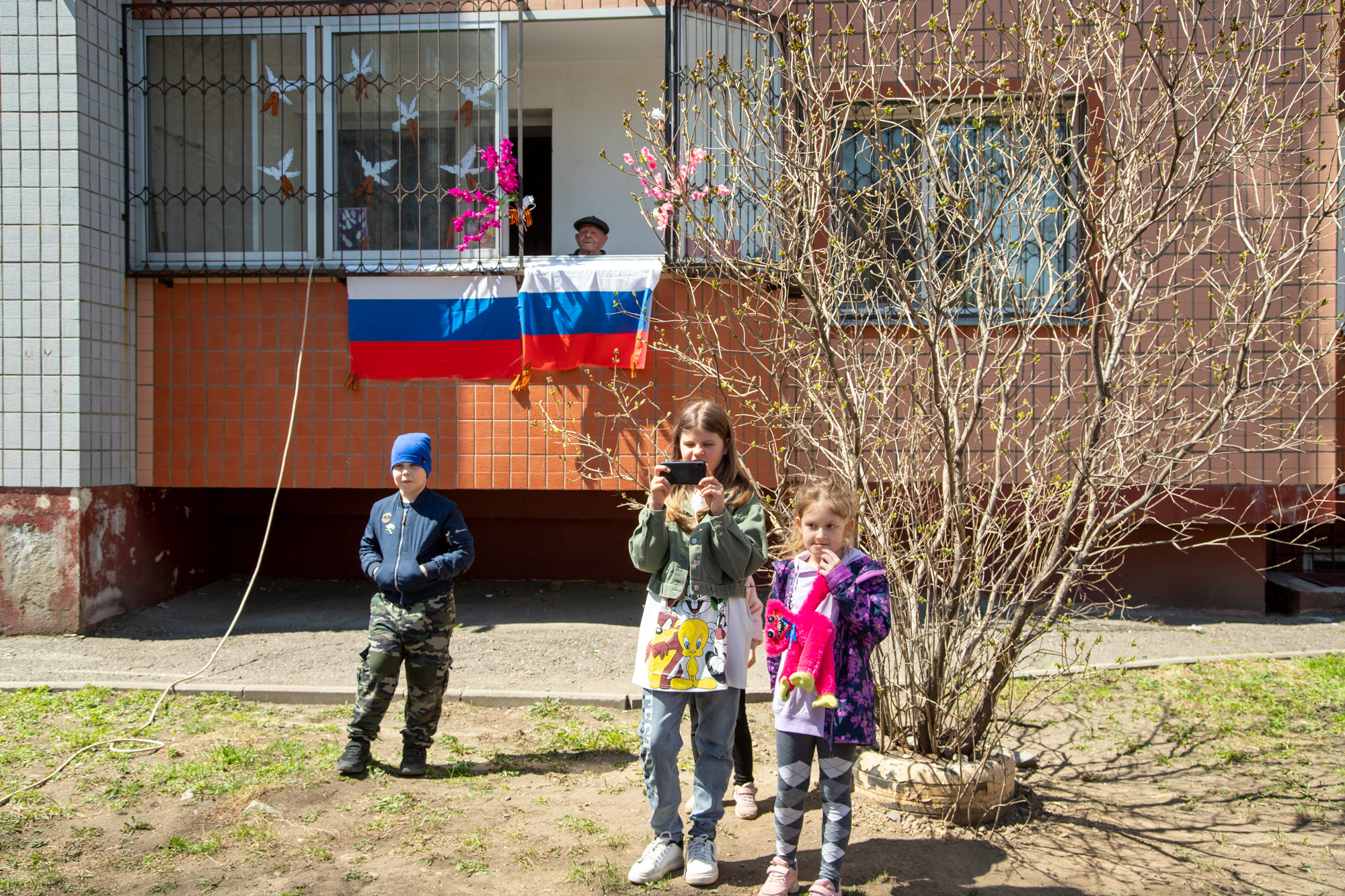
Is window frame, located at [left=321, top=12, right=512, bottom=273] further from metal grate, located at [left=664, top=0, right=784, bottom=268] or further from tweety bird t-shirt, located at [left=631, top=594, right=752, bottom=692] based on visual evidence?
tweety bird t-shirt, located at [left=631, top=594, right=752, bottom=692]

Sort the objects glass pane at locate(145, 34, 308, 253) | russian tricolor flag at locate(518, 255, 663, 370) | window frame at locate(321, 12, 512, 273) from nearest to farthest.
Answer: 1. russian tricolor flag at locate(518, 255, 663, 370)
2. window frame at locate(321, 12, 512, 273)
3. glass pane at locate(145, 34, 308, 253)

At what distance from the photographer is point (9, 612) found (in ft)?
21.1

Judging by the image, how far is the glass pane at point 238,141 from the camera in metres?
7.34

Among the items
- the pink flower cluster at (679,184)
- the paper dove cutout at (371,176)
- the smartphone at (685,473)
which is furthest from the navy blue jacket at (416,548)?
the paper dove cutout at (371,176)

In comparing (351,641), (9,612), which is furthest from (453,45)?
(9,612)

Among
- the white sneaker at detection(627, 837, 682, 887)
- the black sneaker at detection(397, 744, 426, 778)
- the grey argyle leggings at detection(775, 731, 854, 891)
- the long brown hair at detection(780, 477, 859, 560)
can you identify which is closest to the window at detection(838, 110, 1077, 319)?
the long brown hair at detection(780, 477, 859, 560)

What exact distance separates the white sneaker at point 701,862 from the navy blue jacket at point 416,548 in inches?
63.0

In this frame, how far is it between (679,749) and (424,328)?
452 cm

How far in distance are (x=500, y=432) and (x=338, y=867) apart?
12.9ft

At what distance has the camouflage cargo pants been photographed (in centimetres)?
423

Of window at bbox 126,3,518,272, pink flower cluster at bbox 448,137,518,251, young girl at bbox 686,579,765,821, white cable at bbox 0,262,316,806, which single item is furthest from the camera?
window at bbox 126,3,518,272

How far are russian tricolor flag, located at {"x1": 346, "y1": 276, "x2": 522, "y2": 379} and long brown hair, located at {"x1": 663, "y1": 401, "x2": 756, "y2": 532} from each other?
148 inches

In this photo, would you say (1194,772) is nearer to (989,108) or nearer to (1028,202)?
(1028,202)

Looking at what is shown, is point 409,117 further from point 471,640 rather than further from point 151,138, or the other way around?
point 471,640
